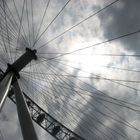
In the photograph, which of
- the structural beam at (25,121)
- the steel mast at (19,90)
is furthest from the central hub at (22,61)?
the structural beam at (25,121)

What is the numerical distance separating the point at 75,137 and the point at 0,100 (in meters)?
16.9

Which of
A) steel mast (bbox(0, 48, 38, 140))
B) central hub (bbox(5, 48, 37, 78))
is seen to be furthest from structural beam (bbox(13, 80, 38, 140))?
central hub (bbox(5, 48, 37, 78))

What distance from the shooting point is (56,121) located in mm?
29844

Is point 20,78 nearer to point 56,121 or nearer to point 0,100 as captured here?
point 0,100

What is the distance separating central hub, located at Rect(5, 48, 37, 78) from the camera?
21.0 metres

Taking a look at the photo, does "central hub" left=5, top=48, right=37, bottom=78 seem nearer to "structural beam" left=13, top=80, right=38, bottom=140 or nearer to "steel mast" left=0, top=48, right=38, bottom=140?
"steel mast" left=0, top=48, right=38, bottom=140

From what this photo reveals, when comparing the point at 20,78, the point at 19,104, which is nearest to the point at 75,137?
the point at 20,78

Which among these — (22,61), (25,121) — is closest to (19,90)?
(22,61)

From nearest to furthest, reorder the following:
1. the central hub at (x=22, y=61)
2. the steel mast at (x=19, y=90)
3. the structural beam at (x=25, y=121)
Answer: the structural beam at (x=25, y=121) → the steel mast at (x=19, y=90) → the central hub at (x=22, y=61)

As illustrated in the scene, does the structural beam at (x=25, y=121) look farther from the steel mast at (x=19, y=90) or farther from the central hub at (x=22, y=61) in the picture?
the central hub at (x=22, y=61)

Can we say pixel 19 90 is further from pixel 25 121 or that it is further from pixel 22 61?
pixel 25 121

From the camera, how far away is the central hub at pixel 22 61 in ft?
68.7

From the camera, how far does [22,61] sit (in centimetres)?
2181

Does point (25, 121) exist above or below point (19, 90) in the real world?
below
